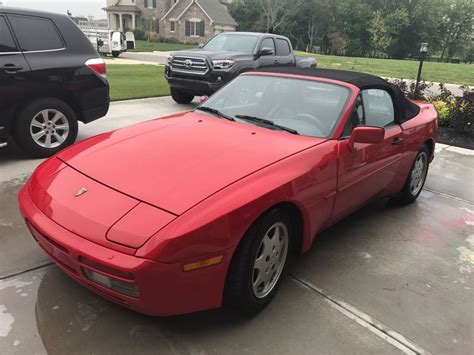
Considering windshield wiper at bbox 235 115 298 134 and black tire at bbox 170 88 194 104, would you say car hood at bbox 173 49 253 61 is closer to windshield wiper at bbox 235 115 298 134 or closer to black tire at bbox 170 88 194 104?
black tire at bbox 170 88 194 104

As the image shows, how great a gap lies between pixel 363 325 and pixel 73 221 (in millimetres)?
1812

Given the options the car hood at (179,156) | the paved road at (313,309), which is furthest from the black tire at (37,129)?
the car hood at (179,156)

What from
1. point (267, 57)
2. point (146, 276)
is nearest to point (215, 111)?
point (146, 276)

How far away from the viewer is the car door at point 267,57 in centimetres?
1020

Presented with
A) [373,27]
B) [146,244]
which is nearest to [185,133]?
[146,244]

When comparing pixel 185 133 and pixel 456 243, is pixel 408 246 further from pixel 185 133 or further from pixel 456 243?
pixel 185 133

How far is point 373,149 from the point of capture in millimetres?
3465

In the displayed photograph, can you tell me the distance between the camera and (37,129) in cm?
519

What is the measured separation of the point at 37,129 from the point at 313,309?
4108mm

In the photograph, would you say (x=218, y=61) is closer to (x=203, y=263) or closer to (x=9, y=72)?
(x=9, y=72)

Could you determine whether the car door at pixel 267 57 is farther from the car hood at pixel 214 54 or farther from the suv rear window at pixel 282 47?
the car hood at pixel 214 54

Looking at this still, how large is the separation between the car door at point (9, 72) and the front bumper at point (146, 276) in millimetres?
3091

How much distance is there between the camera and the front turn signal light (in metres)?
2.07

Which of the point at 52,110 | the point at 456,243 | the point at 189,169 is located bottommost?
the point at 456,243
